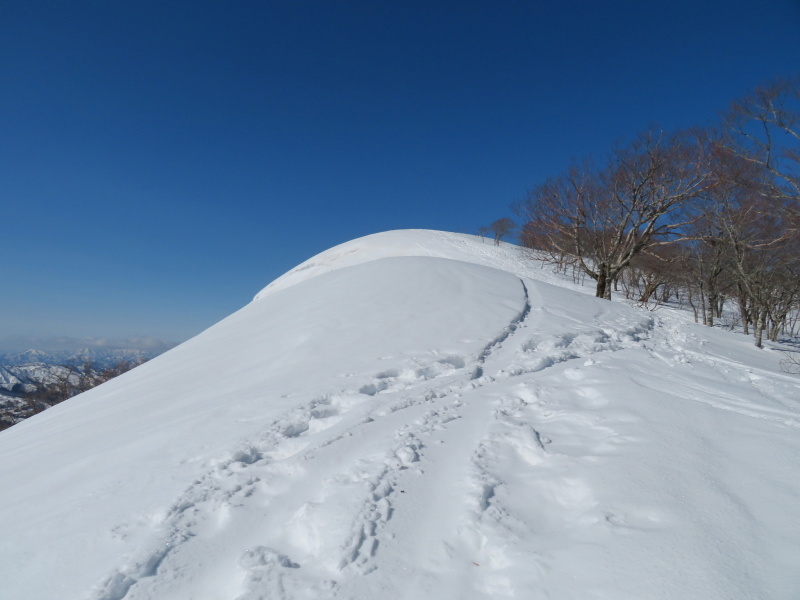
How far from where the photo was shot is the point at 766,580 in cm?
185

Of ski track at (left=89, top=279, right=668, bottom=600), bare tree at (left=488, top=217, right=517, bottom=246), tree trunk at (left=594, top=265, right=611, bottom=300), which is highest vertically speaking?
bare tree at (left=488, top=217, right=517, bottom=246)

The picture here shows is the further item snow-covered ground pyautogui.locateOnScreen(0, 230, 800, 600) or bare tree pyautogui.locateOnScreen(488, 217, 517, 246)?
bare tree pyautogui.locateOnScreen(488, 217, 517, 246)

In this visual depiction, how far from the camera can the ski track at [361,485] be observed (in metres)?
2.08

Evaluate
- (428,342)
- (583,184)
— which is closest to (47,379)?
(428,342)

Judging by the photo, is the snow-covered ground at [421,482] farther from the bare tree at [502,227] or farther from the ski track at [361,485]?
the bare tree at [502,227]

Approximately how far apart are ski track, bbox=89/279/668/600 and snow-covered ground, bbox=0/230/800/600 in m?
0.02

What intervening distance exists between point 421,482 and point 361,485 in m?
0.44

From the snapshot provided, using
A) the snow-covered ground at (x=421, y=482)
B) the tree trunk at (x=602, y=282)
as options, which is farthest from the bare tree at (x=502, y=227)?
the snow-covered ground at (x=421, y=482)

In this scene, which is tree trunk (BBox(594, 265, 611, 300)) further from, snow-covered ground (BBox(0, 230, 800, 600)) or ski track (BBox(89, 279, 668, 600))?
ski track (BBox(89, 279, 668, 600))

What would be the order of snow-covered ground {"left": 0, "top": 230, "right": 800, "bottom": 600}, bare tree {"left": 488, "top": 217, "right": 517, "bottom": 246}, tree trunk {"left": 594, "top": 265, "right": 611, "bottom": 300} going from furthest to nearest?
1. bare tree {"left": 488, "top": 217, "right": 517, "bottom": 246}
2. tree trunk {"left": 594, "top": 265, "right": 611, "bottom": 300}
3. snow-covered ground {"left": 0, "top": 230, "right": 800, "bottom": 600}

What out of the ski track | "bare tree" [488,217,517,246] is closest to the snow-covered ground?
the ski track

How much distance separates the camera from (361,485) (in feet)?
9.07

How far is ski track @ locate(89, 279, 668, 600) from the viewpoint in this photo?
208cm

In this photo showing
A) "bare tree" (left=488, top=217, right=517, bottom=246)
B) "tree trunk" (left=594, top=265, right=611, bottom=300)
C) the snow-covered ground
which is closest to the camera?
the snow-covered ground
